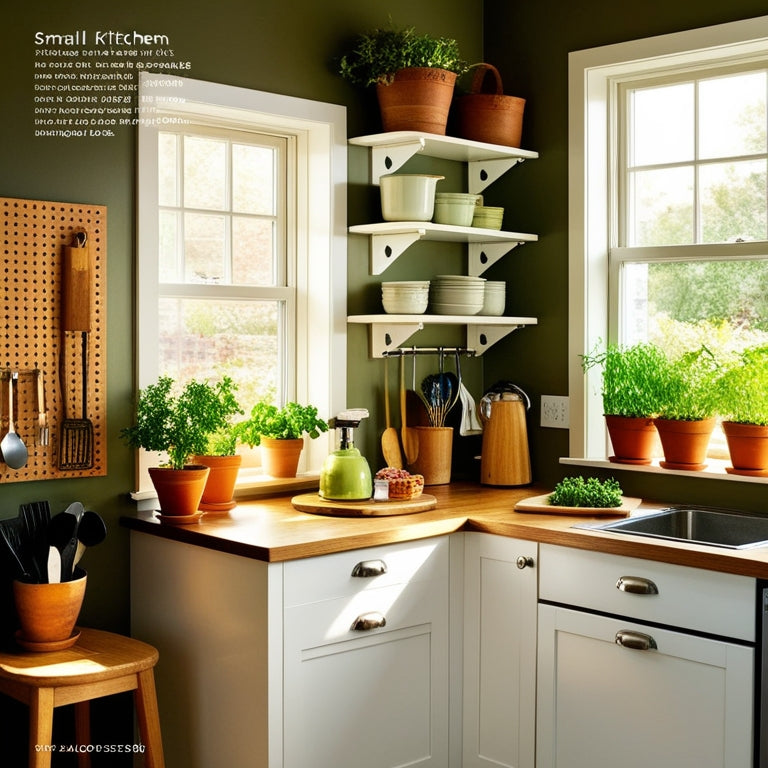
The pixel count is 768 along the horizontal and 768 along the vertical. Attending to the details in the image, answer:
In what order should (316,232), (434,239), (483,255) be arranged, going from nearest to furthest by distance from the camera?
(316,232)
(434,239)
(483,255)

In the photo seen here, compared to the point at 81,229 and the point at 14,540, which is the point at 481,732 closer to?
the point at 14,540

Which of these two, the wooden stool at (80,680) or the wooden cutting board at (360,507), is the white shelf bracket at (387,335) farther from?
the wooden stool at (80,680)

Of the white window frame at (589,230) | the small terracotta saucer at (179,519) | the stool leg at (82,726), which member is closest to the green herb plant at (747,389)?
the white window frame at (589,230)

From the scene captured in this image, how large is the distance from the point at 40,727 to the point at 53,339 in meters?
0.99

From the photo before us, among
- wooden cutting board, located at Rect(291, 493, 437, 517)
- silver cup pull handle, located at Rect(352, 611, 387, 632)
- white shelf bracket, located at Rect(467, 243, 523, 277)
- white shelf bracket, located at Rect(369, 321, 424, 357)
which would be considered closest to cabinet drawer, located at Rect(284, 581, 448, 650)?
silver cup pull handle, located at Rect(352, 611, 387, 632)

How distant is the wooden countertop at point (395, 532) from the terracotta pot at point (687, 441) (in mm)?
155

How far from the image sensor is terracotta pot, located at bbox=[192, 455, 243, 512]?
2.96 meters

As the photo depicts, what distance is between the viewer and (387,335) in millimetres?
3498

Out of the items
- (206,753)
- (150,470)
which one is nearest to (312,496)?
(150,470)

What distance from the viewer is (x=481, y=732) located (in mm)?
2967

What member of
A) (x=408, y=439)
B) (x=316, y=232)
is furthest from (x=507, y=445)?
(x=316, y=232)

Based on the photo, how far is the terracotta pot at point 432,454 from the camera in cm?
355

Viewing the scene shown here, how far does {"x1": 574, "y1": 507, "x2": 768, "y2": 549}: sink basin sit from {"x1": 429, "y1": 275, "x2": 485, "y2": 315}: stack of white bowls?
3.01 feet

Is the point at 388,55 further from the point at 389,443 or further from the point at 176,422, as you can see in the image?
the point at 176,422
